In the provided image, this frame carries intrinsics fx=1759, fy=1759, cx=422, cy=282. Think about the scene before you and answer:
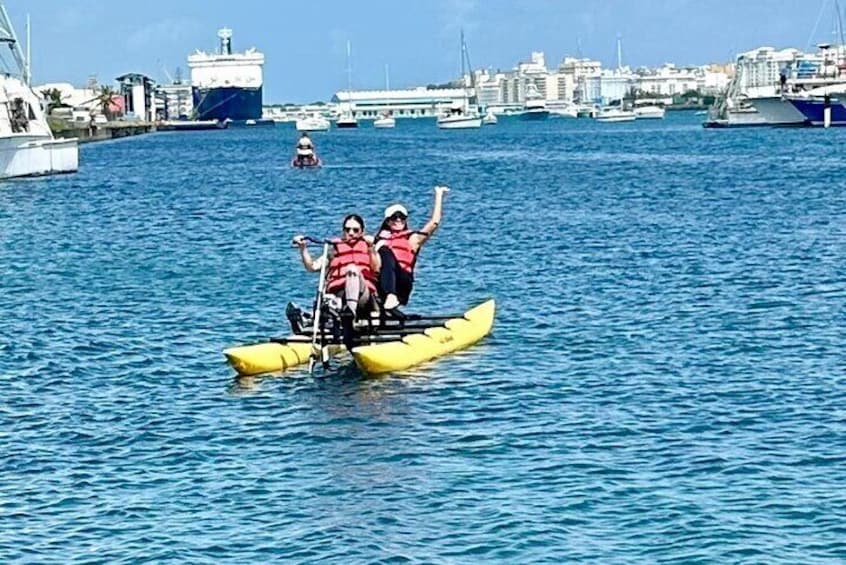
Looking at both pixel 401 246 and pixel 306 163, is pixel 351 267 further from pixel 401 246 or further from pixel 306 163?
pixel 306 163

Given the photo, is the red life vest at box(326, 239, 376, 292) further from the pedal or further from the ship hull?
the ship hull

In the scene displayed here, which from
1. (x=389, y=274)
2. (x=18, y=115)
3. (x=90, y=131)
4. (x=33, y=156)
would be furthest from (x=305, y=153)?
(x=90, y=131)

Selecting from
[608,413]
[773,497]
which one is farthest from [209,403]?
[773,497]

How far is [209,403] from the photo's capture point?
21812mm

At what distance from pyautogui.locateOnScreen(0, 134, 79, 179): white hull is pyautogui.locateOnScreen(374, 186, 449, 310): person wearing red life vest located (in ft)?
169

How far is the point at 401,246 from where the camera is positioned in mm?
24656

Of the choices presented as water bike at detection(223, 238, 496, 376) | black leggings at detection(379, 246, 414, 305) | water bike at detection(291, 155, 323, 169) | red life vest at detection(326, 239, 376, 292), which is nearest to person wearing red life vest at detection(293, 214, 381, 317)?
red life vest at detection(326, 239, 376, 292)

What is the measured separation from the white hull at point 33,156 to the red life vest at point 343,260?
52.3m

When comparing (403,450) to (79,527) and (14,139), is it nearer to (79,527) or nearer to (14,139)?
(79,527)

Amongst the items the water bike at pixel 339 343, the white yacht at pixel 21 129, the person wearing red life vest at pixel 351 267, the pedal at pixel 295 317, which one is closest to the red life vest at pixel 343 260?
the person wearing red life vest at pixel 351 267

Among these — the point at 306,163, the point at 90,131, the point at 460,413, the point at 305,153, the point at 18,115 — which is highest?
the point at 18,115

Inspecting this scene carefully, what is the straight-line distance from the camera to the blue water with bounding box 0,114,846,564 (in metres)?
15.8

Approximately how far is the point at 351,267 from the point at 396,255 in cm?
123

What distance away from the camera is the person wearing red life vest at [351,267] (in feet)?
76.7
